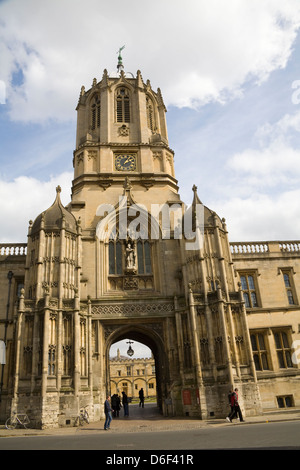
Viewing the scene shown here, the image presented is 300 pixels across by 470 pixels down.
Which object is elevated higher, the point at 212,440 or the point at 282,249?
the point at 282,249

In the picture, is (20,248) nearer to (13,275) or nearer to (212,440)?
(13,275)

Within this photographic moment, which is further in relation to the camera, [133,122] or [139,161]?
[133,122]

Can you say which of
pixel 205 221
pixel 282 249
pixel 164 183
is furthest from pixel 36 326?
pixel 282 249

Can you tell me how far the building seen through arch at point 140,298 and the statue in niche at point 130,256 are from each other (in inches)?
2.7

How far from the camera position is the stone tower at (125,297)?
66.5 ft

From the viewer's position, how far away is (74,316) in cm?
2145

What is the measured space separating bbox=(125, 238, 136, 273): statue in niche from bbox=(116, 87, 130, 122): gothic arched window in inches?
476

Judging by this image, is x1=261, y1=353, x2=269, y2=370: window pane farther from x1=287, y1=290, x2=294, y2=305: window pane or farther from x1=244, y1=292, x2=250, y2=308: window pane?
x1=287, y1=290, x2=294, y2=305: window pane

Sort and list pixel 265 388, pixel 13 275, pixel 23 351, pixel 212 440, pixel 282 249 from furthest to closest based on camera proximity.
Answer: pixel 282 249 → pixel 13 275 → pixel 265 388 → pixel 23 351 → pixel 212 440

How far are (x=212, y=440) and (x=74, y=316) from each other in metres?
12.3

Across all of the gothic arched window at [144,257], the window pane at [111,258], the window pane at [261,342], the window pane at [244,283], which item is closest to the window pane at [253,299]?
the window pane at [244,283]

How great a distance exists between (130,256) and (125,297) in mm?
Result: 2864

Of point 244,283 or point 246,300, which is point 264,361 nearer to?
point 246,300
